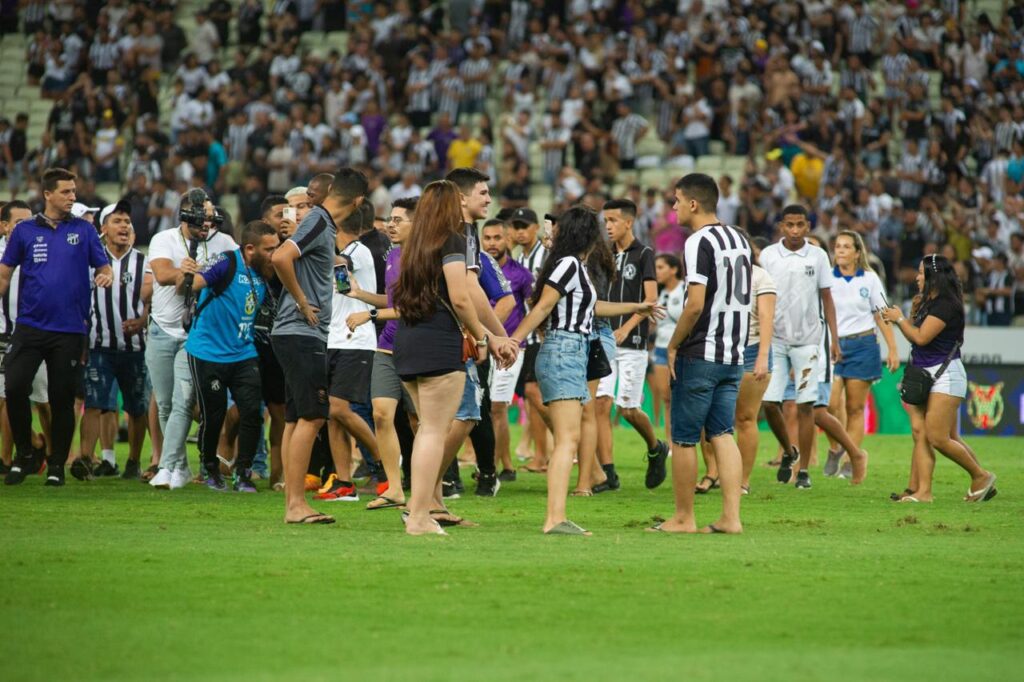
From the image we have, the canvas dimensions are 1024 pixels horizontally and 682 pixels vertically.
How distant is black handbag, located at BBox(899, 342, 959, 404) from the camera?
11.8 metres

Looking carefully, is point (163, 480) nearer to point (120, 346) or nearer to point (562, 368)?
point (120, 346)

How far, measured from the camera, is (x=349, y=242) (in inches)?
461

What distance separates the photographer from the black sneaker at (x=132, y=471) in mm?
13648

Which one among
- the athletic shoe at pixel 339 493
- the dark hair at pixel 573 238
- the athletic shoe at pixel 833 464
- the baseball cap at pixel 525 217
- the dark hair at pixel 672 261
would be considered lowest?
the athletic shoe at pixel 339 493

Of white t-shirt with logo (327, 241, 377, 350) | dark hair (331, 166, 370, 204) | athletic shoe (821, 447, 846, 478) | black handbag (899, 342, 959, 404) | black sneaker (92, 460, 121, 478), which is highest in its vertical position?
dark hair (331, 166, 370, 204)

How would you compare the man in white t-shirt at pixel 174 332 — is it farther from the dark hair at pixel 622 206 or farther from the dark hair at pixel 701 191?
the dark hair at pixel 701 191

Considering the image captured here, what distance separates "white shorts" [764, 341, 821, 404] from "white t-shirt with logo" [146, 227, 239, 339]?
17.1ft

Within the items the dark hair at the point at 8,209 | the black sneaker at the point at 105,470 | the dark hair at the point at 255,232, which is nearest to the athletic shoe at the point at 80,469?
the black sneaker at the point at 105,470

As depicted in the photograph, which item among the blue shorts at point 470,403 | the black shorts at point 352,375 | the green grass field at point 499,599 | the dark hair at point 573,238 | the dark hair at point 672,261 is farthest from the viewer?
the dark hair at point 672,261

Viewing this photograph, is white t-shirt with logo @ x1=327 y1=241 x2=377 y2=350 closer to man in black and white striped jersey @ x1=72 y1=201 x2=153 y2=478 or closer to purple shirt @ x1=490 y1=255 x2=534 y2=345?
purple shirt @ x1=490 y1=255 x2=534 y2=345

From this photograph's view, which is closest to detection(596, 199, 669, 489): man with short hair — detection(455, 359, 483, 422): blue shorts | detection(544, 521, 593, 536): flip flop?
detection(455, 359, 483, 422): blue shorts

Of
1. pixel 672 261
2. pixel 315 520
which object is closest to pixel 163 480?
pixel 315 520

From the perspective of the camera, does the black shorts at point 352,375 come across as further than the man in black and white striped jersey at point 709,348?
Yes

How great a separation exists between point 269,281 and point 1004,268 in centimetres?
1559
